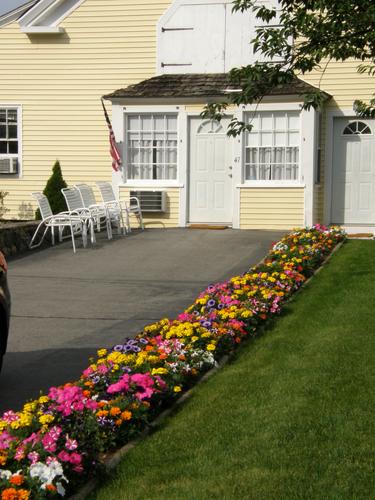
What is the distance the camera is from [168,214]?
770 inches

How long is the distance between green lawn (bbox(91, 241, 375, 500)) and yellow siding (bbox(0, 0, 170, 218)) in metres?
13.0

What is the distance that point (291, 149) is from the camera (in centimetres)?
1888

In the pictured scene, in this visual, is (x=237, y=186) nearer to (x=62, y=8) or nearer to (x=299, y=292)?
(x=62, y=8)

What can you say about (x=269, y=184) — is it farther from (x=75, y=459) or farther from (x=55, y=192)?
(x=75, y=459)

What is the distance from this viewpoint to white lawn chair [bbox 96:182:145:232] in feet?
60.3

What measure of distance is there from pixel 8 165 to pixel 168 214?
165 inches

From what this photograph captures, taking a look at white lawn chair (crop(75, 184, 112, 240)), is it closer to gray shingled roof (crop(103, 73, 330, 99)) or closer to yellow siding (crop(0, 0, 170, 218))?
yellow siding (crop(0, 0, 170, 218))

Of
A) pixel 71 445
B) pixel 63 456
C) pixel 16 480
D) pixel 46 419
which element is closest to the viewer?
pixel 16 480

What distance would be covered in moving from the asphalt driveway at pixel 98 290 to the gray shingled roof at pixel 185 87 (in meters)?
2.84

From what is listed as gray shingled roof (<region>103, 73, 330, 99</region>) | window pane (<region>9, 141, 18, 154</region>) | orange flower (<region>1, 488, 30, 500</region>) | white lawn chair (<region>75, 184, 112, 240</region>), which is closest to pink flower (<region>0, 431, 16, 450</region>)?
orange flower (<region>1, 488, 30, 500</region>)

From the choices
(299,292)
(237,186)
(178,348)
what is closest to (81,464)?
(178,348)

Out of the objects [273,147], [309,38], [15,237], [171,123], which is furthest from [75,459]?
[171,123]

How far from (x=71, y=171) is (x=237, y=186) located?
13.8 ft

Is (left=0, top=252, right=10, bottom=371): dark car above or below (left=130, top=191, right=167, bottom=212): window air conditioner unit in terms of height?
below
